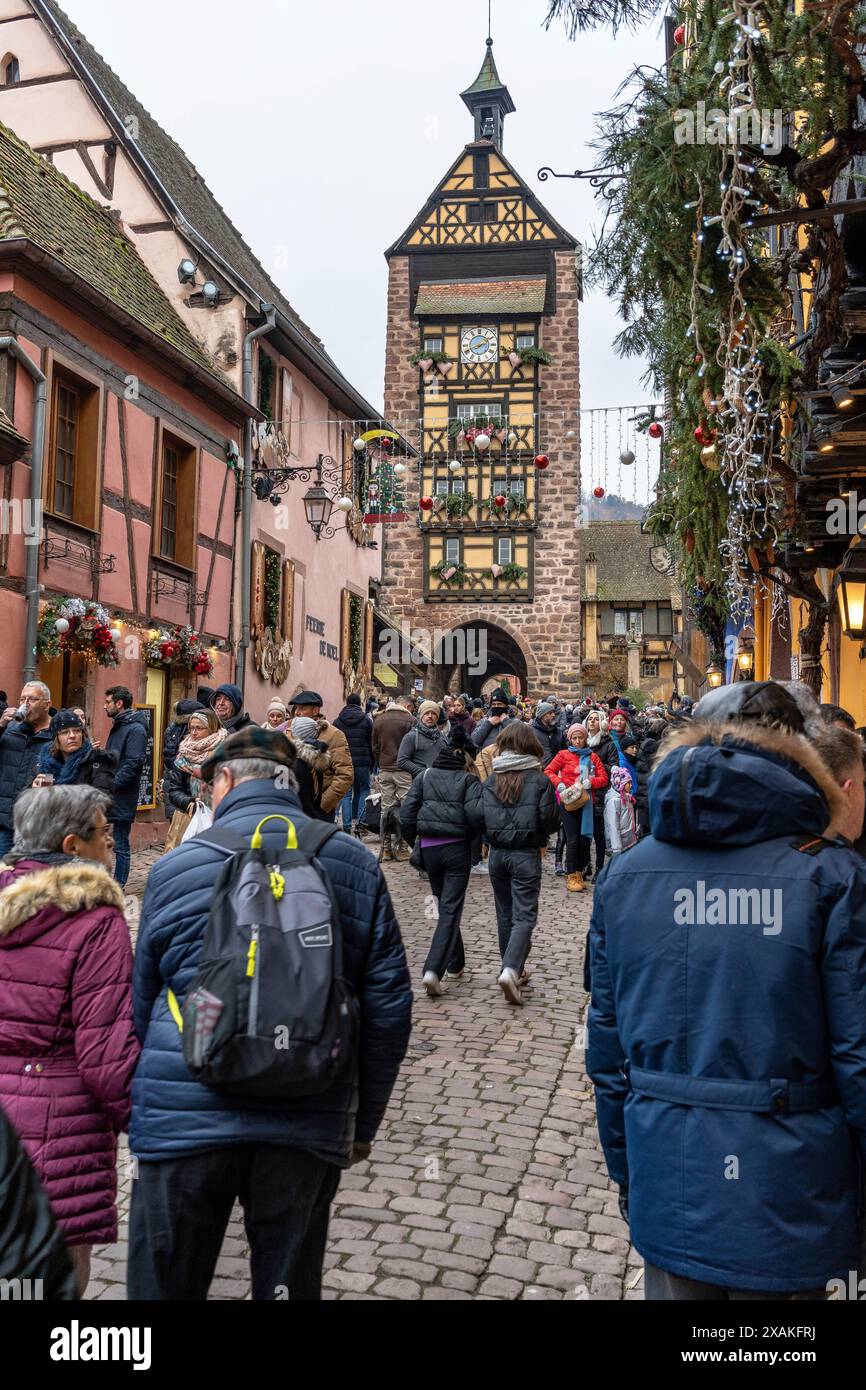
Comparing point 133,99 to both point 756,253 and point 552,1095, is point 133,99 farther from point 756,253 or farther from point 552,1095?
point 552,1095

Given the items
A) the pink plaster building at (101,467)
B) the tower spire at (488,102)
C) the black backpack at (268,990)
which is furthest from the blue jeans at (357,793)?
the tower spire at (488,102)

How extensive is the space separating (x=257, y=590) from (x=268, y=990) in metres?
16.9

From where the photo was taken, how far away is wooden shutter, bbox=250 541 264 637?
61.4 ft

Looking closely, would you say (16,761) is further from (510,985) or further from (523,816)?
(510,985)

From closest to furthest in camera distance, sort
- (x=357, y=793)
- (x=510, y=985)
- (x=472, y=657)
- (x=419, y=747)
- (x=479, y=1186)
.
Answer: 1. (x=479, y=1186)
2. (x=510, y=985)
3. (x=419, y=747)
4. (x=357, y=793)
5. (x=472, y=657)

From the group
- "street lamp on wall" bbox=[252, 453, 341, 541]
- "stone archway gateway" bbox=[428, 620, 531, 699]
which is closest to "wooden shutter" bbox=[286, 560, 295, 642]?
"street lamp on wall" bbox=[252, 453, 341, 541]

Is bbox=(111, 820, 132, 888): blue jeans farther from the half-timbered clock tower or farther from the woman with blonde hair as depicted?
the half-timbered clock tower

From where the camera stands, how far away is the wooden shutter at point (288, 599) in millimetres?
19984

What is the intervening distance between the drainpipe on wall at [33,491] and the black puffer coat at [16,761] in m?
3.85

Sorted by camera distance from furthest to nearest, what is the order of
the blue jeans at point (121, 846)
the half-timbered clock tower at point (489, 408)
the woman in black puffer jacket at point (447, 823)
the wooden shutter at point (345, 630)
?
the half-timbered clock tower at point (489, 408) < the wooden shutter at point (345, 630) < the blue jeans at point (121, 846) < the woman in black puffer jacket at point (447, 823)

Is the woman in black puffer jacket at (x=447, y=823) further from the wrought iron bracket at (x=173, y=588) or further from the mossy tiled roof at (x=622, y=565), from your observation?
the mossy tiled roof at (x=622, y=565)

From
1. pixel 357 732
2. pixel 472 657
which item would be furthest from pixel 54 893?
pixel 472 657

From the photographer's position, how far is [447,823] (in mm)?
7441

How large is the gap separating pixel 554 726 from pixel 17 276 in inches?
295
